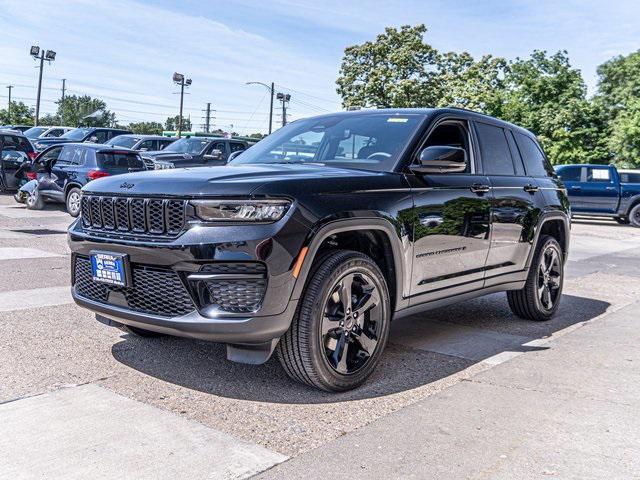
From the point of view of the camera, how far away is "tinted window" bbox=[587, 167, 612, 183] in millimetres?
20656

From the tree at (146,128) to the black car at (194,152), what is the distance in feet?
330

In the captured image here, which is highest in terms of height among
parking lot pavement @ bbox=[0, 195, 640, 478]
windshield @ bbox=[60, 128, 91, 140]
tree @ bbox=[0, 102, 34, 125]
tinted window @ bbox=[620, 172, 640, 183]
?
tree @ bbox=[0, 102, 34, 125]

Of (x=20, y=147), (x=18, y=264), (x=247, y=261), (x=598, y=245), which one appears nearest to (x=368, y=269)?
(x=247, y=261)

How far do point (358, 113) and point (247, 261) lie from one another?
2.20 metres

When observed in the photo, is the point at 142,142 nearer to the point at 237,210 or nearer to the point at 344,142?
the point at 344,142

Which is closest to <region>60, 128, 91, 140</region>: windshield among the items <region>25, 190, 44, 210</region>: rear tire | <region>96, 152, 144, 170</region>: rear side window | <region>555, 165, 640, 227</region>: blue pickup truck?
<region>25, 190, 44, 210</region>: rear tire

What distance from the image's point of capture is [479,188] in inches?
205

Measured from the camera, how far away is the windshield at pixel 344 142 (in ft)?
15.4

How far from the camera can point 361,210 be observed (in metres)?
3.99

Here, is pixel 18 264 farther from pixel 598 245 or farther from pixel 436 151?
pixel 598 245

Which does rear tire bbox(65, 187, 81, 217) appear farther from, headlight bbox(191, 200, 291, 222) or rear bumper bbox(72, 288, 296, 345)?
headlight bbox(191, 200, 291, 222)

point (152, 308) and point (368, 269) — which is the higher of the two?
point (368, 269)

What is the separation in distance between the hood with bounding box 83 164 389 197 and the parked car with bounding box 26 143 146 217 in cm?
1108

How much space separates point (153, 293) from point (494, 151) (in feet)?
10.7
